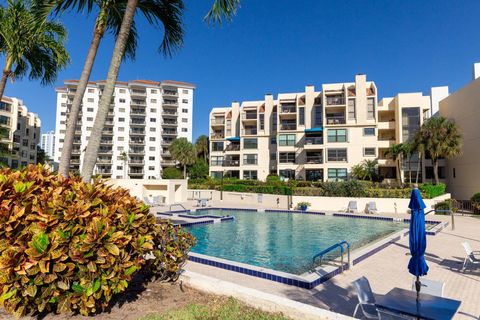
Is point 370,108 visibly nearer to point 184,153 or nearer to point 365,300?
point 184,153

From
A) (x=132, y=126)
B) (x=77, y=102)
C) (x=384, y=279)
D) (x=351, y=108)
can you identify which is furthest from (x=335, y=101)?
(x=132, y=126)

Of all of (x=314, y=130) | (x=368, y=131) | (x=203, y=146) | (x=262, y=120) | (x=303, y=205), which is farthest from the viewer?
(x=203, y=146)

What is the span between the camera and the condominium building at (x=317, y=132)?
1585 inches

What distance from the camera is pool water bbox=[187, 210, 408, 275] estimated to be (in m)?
11.0

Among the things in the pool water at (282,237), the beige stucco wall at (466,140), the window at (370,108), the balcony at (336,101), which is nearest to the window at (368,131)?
the window at (370,108)

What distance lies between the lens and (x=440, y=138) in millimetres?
30047

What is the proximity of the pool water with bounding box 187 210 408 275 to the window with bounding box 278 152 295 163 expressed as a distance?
877 inches

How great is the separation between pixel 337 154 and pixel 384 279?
1396 inches

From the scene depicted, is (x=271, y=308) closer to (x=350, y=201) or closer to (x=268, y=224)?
(x=268, y=224)

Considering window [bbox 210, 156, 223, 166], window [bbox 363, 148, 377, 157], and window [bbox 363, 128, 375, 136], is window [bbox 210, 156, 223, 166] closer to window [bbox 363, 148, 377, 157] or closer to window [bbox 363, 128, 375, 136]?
window [bbox 363, 148, 377, 157]

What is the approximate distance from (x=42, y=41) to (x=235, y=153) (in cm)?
4006

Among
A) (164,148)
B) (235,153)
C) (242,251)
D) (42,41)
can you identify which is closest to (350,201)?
(242,251)

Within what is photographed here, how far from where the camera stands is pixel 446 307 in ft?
15.1

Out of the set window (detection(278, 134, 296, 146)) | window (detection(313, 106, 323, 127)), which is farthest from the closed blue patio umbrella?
window (detection(313, 106, 323, 127))
